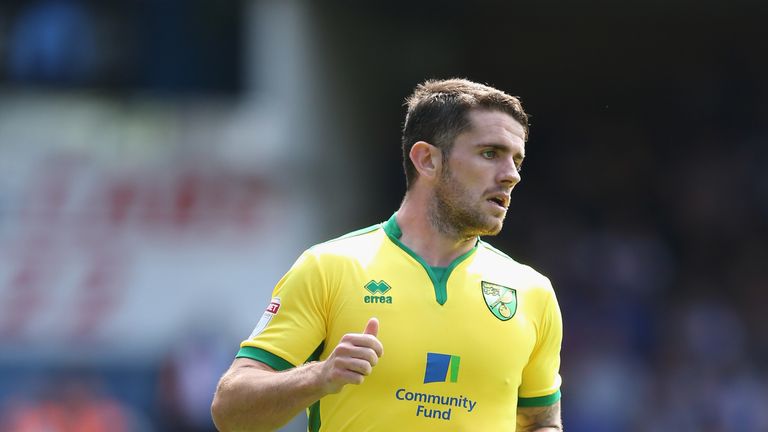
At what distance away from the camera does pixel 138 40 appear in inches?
653

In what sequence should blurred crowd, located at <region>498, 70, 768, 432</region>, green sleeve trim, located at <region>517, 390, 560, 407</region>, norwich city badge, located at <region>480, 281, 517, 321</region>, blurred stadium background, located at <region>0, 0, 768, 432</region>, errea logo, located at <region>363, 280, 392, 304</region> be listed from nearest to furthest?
errea logo, located at <region>363, 280, 392, 304</region> → norwich city badge, located at <region>480, 281, 517, 321</region> → green sleeve trim, located at <region>517, 390, 560, 407</region> → blurred crowd, located at <region>498, 70, 768, 432</region> → blurred stadium background, located at <region>0, 0, 768, 432</region>

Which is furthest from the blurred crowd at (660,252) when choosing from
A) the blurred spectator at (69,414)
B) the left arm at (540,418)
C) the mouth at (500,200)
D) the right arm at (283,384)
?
the right arm at (283,384)

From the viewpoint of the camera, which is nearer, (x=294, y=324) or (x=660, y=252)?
(x=294, y=324)

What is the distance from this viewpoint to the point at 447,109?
5234 millimetres

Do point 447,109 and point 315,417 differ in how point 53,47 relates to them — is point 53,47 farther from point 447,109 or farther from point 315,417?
point 315,417

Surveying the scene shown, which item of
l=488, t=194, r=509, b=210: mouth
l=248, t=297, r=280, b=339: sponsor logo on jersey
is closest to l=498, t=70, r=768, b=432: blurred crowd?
l=488, t=194, r=509, b=210: mouth

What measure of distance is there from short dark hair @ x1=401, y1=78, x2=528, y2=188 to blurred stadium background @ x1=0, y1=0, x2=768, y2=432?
850cm

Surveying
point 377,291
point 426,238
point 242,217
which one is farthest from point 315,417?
point 242,217

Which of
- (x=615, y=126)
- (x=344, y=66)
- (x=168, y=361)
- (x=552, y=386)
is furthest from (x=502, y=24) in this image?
(x=552, y=386)

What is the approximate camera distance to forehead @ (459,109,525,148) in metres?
5.16

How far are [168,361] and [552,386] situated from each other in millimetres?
9073

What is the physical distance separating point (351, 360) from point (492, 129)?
1.17m

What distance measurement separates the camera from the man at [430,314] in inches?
193

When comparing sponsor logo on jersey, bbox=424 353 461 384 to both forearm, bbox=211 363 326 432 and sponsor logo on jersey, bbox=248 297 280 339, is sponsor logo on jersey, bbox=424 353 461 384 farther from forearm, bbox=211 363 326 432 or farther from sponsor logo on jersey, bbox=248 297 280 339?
sponsor logo on jersey, bbox=248 297 280 339
